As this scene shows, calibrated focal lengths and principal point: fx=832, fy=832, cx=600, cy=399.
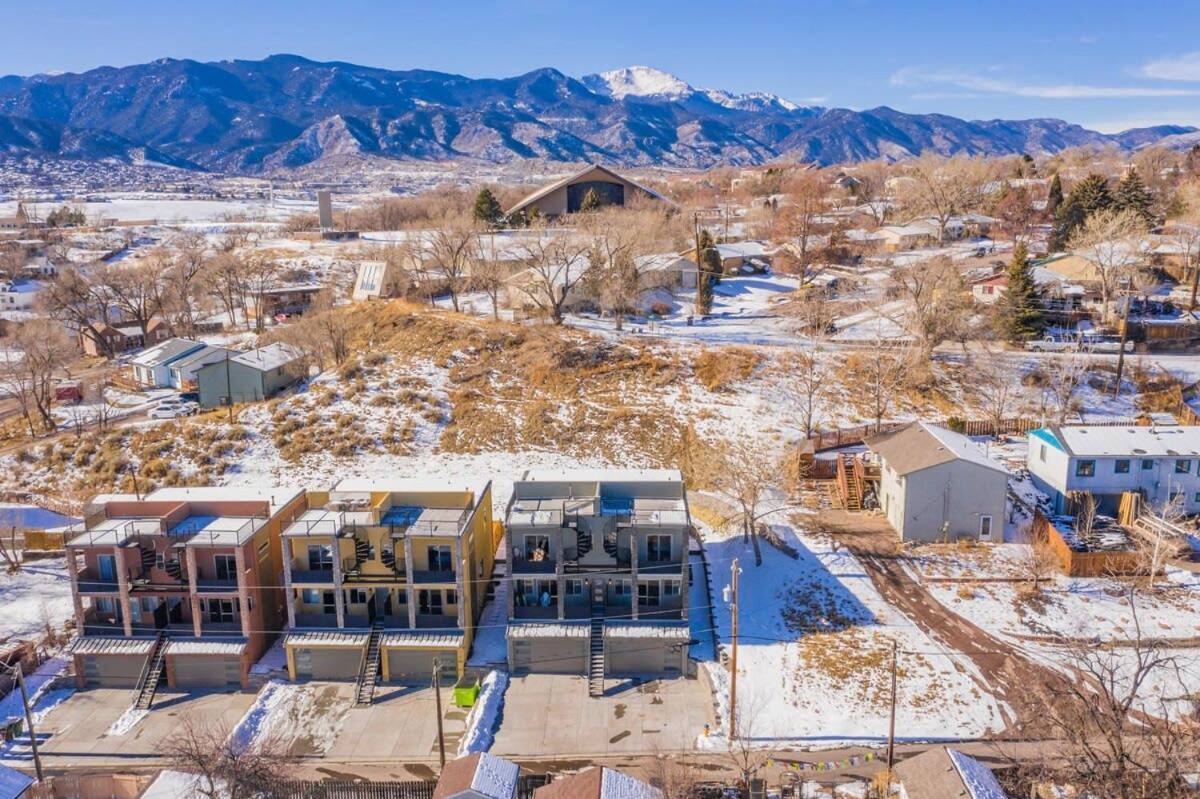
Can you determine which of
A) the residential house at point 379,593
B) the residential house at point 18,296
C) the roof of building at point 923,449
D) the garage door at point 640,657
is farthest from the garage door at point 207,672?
the residential house at point 18,296

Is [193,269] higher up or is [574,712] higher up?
[193,269]

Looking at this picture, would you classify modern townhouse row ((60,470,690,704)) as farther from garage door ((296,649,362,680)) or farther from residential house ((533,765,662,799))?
residential house ((533,765,662,799))

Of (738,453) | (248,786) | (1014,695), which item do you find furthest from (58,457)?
(1014,695)

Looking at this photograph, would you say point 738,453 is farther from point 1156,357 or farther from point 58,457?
point 58,457

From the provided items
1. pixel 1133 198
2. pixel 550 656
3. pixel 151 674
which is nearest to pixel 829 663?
pixel 550 656

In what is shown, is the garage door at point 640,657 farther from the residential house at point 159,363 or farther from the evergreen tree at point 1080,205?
the evergreen tree at point 1080,205
